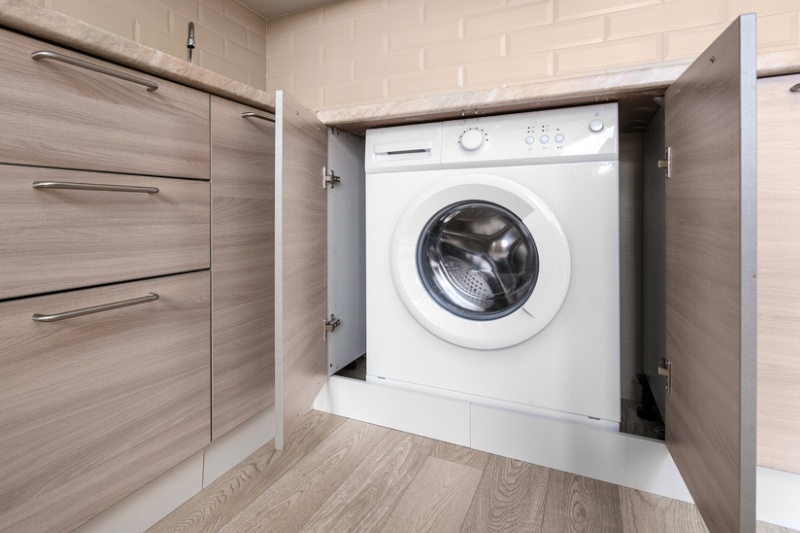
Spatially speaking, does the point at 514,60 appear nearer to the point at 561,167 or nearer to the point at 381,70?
the point at 381,70

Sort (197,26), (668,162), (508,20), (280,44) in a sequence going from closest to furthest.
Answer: (668,162)
(508,20)
(197,26)
(280,44)

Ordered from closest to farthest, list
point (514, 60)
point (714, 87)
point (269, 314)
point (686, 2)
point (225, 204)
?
point (714, 87), point (225, 204), point (269, 314), point (686, 2), point (514, 60)

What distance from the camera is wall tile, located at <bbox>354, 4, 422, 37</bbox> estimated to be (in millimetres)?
1831

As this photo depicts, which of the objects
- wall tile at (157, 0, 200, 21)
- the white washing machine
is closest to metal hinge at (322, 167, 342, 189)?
the white washing machine

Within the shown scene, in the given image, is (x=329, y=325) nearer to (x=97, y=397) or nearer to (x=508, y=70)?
(x=97, y=397)

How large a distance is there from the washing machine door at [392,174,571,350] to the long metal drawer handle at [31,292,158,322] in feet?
2.20

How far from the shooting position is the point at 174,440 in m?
0.96

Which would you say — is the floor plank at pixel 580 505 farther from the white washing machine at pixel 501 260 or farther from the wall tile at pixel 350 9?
the wall tile at pixel 350 9

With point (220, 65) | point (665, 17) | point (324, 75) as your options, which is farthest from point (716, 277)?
point (220, 65)

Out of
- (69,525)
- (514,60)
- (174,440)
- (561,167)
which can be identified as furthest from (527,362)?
(514,60)

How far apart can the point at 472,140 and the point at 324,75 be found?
3.94ft

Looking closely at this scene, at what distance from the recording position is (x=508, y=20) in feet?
5.44

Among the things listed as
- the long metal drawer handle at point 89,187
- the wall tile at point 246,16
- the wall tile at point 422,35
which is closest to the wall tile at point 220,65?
the wall tile at point 246,16

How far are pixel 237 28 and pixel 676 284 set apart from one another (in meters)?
2.13
